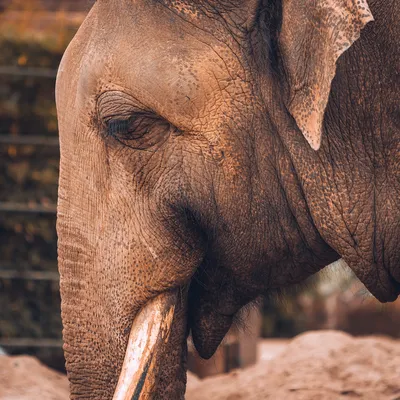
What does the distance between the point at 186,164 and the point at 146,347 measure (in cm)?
54

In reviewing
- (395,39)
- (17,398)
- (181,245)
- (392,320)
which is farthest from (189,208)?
(392,320)

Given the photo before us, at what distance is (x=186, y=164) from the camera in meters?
3.02

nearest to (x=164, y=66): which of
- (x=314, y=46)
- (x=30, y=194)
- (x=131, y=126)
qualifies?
(x=131, y=126)

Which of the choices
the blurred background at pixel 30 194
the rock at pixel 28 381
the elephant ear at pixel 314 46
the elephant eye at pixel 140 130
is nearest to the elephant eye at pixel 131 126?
the elephant eye at pixel 140 130

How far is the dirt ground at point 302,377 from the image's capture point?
4.12m

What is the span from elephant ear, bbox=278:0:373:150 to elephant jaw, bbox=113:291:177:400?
0.68 metres

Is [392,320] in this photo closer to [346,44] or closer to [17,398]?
[17,398]

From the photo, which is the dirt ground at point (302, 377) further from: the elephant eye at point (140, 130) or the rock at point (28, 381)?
the elephant eye at point (140, 130)

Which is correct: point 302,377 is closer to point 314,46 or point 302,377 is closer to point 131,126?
point 131,126

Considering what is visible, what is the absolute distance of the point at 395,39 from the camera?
9.68ft

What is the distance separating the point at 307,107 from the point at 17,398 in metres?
1.82

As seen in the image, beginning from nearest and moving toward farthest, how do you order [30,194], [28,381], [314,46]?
[314,46] → [28,381] → [30,194]

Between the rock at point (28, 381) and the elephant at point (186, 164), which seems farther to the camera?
the rock at point (28, 381)

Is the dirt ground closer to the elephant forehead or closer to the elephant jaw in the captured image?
the elephant jaw
